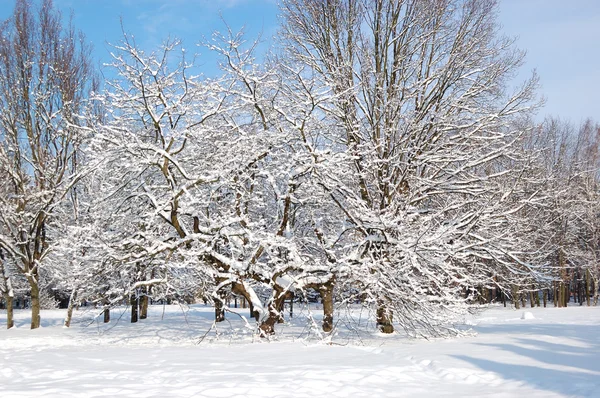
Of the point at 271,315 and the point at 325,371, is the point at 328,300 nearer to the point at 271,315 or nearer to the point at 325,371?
the point at 271,315

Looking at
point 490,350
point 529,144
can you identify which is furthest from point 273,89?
point 529,144

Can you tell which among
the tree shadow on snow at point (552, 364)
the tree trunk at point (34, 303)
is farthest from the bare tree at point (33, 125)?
the tree shadow on snow at point (552, 364)

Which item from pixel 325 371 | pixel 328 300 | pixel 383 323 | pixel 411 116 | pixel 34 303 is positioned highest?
pixel 411 116

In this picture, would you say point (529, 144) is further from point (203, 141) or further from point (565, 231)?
point (203, 141)

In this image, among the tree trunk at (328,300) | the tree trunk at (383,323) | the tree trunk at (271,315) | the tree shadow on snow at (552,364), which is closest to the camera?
the tree shadow on snow at (552,364)

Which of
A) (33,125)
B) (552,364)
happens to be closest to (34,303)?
(33,125)

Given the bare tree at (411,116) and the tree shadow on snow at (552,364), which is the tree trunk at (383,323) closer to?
the bare tree at (411,116)

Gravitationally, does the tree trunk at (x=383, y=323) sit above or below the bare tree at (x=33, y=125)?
below

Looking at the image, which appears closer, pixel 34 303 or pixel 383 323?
pixel 383 323

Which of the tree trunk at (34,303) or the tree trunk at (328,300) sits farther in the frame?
the tree trunk at (34,303)

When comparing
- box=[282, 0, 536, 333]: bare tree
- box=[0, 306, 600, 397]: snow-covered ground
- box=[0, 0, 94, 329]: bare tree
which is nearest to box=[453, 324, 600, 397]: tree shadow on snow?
box=[0, 306, 600, 397]: snow-covered ground

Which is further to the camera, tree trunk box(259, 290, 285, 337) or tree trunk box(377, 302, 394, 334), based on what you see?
tree trunk box(377, 302, 394, 334)

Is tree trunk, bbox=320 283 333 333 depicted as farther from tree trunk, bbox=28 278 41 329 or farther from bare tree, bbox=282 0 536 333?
tree trunk, bbox=28 278 41 329

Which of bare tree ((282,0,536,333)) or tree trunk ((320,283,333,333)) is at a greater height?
bare tree ((282,0,536,333))
